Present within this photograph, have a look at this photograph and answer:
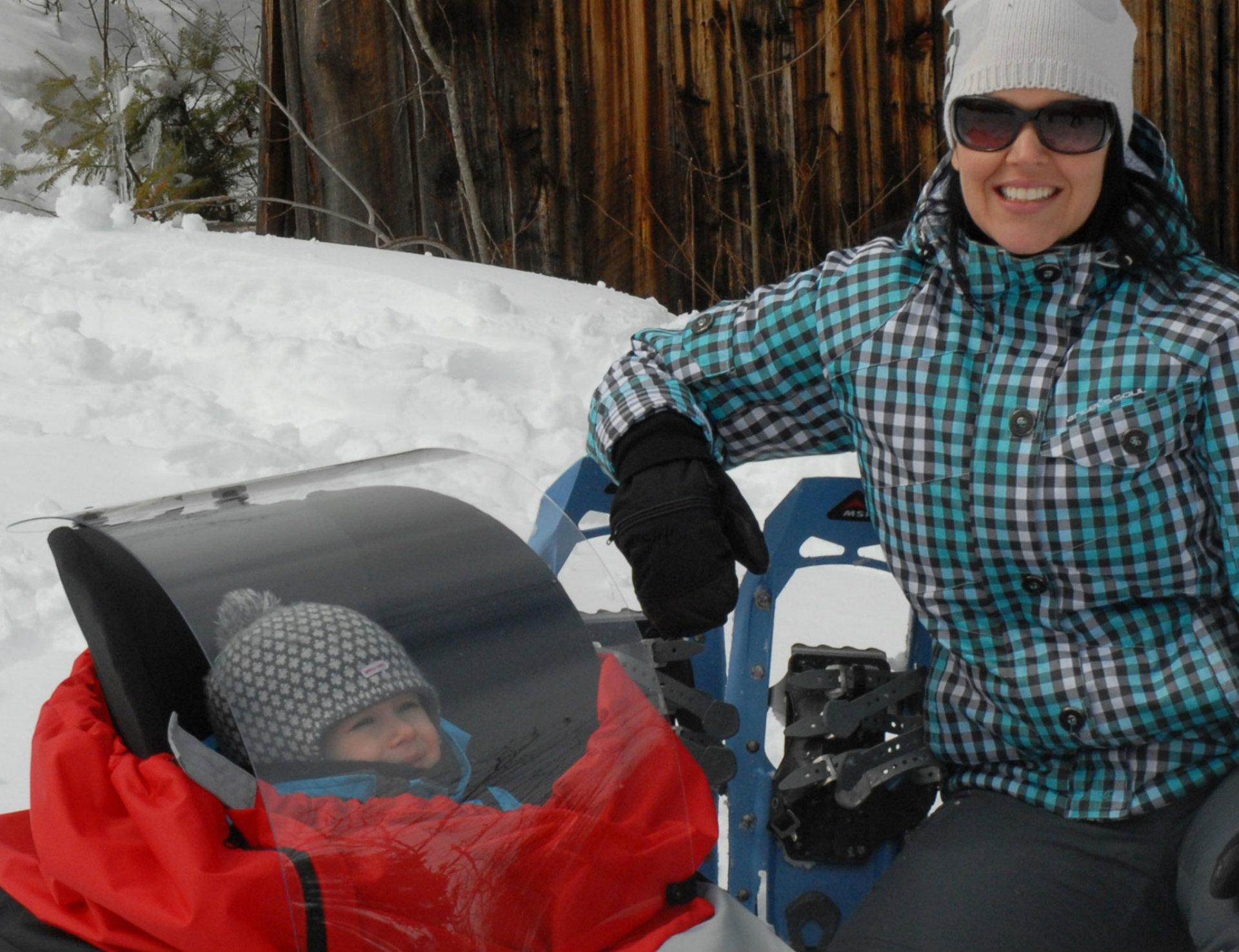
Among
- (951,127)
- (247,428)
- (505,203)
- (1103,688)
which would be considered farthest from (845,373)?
(505,203)

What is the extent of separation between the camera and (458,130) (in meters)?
6.23

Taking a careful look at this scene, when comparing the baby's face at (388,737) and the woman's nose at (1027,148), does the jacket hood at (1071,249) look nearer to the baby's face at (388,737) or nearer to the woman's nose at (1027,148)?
the woman's nose at (1027,148)

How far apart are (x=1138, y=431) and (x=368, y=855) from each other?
115 cm

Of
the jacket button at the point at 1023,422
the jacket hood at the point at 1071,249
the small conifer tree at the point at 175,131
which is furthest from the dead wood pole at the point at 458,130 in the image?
the jacket button at the point at 1023,422

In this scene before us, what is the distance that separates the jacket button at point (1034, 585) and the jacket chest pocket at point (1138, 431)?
0.58 feet

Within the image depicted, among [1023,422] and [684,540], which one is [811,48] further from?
[684,540]

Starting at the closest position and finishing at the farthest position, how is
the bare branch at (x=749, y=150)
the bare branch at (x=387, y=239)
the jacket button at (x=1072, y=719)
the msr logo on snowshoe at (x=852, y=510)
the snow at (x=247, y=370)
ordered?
the jacket button at (x=1072, y=719) → the msr logo on snowshoe at (x=852, y=510) → the snow at (x=247, y=370) → the bare branch at (x=749, y=150) → the bare branch at (x=387, y=239)

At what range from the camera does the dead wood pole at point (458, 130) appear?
6.08 m

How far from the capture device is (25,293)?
16.5 feet

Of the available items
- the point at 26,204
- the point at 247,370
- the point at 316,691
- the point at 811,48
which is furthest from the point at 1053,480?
the point at 26,204

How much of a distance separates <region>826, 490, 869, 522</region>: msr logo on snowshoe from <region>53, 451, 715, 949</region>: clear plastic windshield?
67cm

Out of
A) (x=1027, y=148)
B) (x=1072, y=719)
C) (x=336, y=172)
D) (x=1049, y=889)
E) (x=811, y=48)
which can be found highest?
(x=811, y=48)

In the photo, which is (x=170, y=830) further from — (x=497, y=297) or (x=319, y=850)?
(x=497, y=297)

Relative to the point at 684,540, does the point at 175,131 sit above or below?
above
